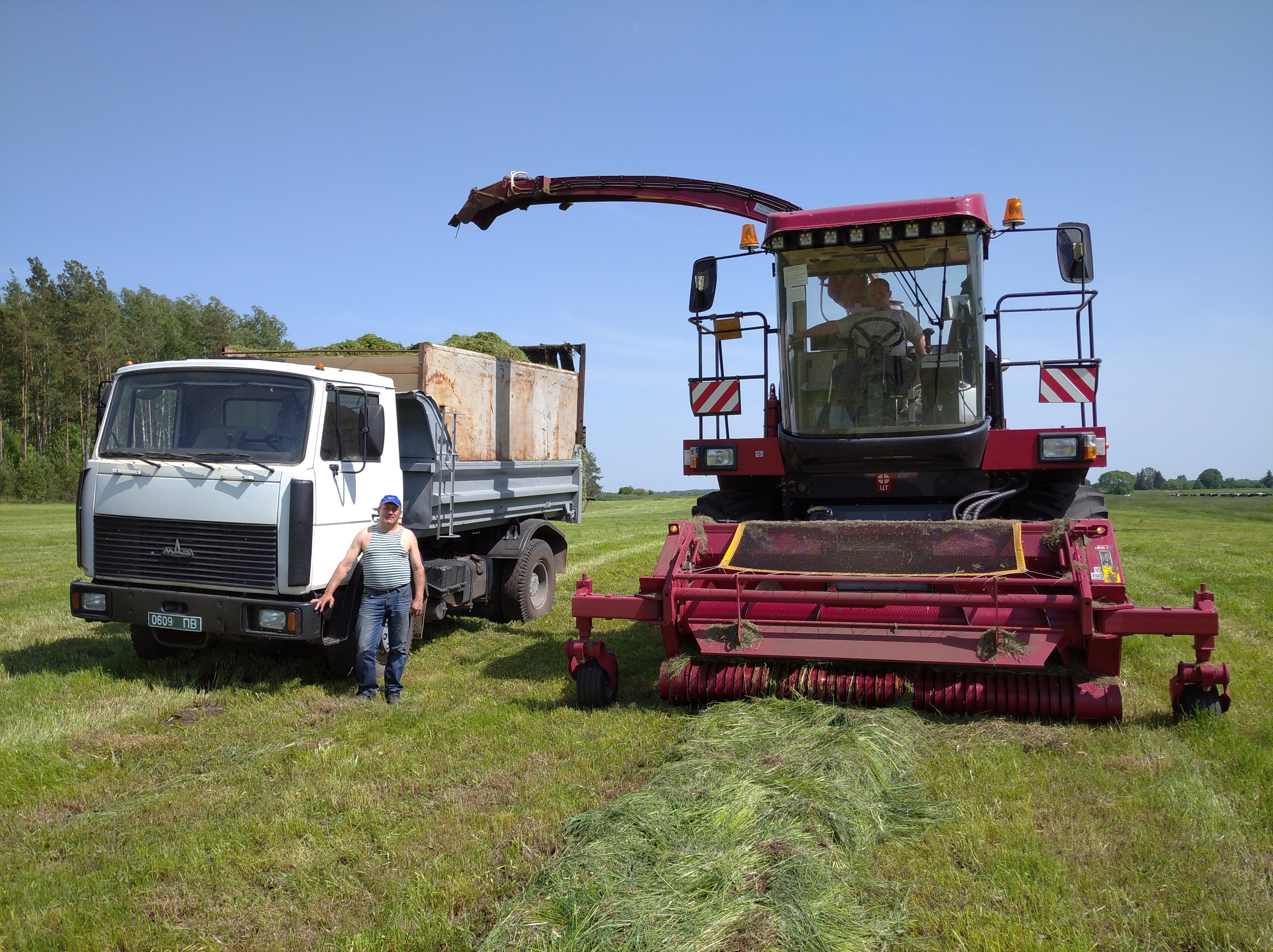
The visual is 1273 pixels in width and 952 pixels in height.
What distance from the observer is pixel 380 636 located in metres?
6.55

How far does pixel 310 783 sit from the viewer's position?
4.55 meters

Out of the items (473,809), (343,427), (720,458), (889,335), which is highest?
(889,335)

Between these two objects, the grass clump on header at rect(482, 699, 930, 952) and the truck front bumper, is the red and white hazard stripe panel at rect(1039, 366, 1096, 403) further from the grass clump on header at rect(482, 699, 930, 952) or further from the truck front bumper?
the truck front bumper

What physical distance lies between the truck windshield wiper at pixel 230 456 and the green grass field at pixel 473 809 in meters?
1.67

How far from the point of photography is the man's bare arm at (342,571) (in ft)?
20.8

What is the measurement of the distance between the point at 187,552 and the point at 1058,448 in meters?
Result: 6.31

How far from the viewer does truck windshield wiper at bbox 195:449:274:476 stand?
6.42 metres

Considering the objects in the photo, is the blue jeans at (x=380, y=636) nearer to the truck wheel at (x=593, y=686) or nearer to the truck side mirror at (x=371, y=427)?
the truck side mirror at (x=371, y=427)

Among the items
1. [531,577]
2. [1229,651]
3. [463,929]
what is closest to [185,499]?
[531,577]

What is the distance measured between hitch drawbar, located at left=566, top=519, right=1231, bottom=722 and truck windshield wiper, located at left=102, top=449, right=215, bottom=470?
2.90 m

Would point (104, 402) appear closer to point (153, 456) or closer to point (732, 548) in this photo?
point (153, 456)

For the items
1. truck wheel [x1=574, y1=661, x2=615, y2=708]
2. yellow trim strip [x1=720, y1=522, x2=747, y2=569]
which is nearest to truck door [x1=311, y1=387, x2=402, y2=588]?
truck wheel [x1=574, y1=661, x2=615, y2=708]

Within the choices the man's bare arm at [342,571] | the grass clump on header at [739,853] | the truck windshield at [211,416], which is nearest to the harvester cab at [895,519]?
the grass clump on header at [739,853]

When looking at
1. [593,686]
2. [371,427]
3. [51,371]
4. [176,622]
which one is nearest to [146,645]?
[176,622]
